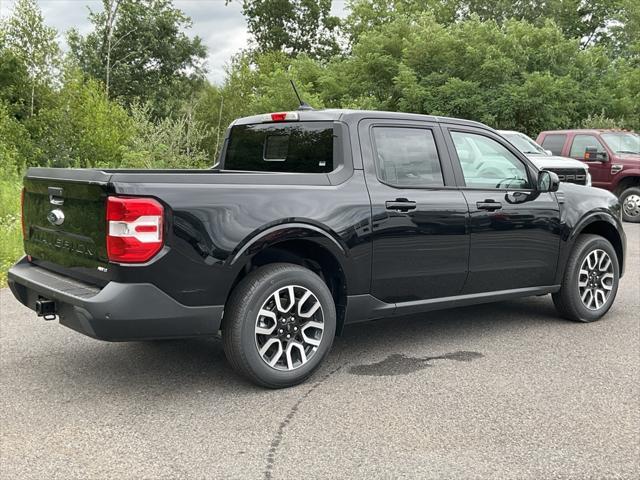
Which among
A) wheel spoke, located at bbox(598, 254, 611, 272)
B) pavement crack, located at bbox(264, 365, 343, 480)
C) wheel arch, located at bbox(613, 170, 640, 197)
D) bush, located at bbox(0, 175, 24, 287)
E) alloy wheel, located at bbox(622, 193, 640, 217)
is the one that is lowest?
bush, located at bbox(0, 175, 24, 287)

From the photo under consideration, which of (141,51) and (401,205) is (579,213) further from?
(141,51)

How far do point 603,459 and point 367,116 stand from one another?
8.71 ft

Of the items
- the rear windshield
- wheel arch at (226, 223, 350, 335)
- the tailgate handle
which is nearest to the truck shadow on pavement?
wheel arch at (226, 223, 350, 335)

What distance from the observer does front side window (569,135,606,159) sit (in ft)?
51.2

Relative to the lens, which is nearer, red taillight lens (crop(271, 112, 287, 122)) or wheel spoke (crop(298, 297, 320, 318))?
wheel spoke (crop(298, 297, 320, 318))

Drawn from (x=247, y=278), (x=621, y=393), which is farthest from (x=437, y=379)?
(x=247, y=278)

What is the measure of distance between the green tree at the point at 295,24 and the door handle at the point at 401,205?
5438 centimetres

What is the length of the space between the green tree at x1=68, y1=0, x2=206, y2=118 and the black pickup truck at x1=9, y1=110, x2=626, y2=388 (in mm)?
42025

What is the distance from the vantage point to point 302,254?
15.5 feet

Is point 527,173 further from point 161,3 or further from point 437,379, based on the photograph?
point 161,3

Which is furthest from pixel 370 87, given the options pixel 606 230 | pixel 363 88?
pixel 606 230

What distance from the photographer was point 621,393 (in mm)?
4352

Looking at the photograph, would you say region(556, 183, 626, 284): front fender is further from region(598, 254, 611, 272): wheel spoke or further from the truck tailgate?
the truck tailgate

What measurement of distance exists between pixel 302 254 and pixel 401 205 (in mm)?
772
